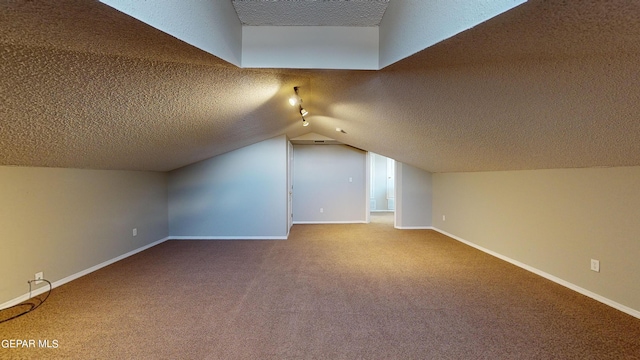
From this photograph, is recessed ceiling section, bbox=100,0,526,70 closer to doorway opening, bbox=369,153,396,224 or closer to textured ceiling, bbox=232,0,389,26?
textured ceiling, bbox=232,0,389,26

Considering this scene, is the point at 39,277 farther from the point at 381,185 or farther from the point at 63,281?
the point at 381,185

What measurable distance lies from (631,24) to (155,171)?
5.67 metres

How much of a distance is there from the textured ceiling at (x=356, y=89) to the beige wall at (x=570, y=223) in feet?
0.81

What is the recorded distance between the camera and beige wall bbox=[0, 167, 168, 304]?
8.16 feet

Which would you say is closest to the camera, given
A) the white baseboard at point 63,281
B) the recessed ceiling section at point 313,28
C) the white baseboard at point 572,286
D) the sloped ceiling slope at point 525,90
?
the sloped ceiling slope at point 525,90

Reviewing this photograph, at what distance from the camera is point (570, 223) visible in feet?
9.45

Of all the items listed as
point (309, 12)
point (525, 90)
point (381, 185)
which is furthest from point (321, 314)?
point (381, 185)

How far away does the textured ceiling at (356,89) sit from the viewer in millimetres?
1043

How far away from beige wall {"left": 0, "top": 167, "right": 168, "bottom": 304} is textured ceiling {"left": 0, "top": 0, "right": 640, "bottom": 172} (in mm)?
252

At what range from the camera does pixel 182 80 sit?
6.28 ft

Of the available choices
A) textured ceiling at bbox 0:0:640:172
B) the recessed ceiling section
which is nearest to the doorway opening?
textured ceiling at bbox 0:0:640:172

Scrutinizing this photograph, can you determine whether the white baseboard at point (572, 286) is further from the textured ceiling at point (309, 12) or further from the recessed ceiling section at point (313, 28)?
the textured ceiling at point (309, 12)

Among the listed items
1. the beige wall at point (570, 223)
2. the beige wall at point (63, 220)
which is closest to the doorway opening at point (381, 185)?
the beige wall at point (570, 223)

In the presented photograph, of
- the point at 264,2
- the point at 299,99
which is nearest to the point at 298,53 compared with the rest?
the point at 264,2
